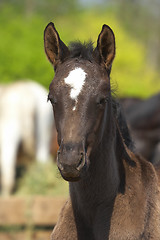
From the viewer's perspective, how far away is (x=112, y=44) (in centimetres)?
420

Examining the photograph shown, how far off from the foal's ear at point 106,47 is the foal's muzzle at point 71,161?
85 cm

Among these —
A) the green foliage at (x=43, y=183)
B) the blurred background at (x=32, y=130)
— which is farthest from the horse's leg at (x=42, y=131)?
the green foliage at (x=43, y=183)

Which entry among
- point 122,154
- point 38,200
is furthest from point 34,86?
point 122,154

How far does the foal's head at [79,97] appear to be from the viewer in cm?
366

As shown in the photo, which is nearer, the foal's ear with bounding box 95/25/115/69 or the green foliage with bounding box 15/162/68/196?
the foal's ear with bounding box 95/25/115/69

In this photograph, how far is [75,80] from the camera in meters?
3.92

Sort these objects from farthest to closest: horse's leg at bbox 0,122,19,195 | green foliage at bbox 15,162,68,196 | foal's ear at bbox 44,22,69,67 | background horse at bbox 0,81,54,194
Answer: background horse at bbox 0,81,54,194
horse's leg at bbox 0,122,19,195
green foliage at bbox 15,162,68,196
foal's ear at bbox 44,22,69,67

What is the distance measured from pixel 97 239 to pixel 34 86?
28.0 feet

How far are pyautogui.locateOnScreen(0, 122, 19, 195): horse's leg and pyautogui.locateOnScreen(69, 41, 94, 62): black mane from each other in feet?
24.3

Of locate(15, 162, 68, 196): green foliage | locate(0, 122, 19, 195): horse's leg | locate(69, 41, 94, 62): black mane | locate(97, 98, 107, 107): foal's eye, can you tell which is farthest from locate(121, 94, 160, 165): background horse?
locate(97, 98, 107, 107): foal's eye

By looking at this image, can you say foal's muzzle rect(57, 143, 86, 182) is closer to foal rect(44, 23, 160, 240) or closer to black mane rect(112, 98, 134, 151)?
foal rect(44, 23, 160, 240)

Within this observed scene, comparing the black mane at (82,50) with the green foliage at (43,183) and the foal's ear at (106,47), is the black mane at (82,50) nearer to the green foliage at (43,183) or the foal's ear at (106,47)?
the foal's ear at (106,47)

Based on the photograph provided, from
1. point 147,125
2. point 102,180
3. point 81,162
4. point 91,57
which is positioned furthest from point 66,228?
point 147,125

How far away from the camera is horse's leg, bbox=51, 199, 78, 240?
13.8 feet
